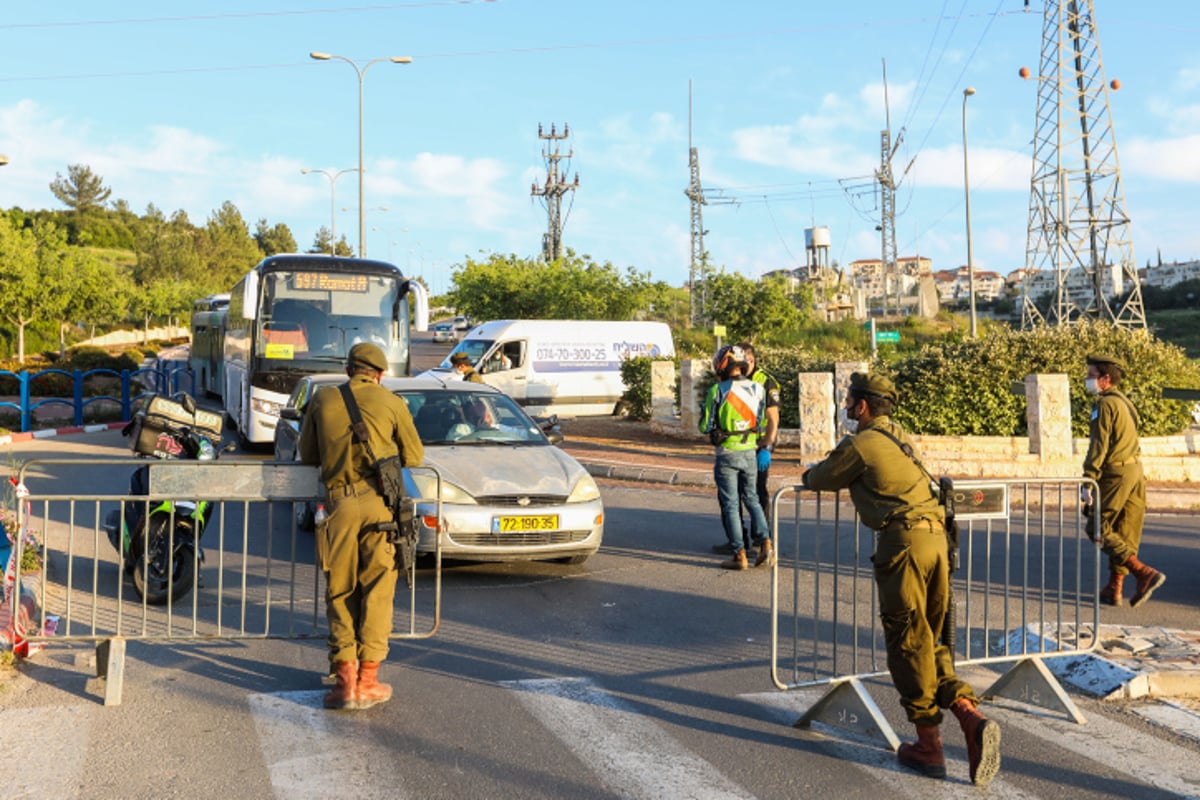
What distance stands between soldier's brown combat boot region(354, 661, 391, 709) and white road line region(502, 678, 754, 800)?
691 mm

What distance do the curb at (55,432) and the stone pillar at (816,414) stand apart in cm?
1201

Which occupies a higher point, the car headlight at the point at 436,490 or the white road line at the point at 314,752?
the car headlight at the point at 436,490

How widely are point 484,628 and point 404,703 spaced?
161 centimetres

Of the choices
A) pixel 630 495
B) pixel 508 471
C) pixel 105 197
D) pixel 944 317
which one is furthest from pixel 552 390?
pixel 105 197

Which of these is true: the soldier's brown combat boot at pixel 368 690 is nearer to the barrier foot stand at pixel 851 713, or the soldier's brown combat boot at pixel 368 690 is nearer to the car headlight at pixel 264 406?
the barrier foot stand at pixel 851 713

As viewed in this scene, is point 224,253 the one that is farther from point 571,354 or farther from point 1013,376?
point 1013,376

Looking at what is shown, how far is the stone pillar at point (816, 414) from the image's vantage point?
16.4m

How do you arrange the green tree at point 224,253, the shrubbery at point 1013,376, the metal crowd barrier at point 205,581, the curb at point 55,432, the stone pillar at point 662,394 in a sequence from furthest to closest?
the green tree at point 224,253, the stone pillar at point 662,394, the curb at point 55,432, the shrubbery at point 1013,376, the metal crowd barrier at point 205,581

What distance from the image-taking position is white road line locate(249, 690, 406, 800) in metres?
4.54

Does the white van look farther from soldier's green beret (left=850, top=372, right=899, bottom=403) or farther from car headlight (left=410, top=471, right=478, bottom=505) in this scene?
soldier's green beret (left=850, top=372, right=899, bottom=403)

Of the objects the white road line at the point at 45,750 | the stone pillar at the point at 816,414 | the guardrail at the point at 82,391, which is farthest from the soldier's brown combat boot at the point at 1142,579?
the guardrail at the point at 82,391

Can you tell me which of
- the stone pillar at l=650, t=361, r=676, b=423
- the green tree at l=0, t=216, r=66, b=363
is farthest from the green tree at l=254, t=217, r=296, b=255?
the stone pillar at l=650, t=361, r=676, b=423

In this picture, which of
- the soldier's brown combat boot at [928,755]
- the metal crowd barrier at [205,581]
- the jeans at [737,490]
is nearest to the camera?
the soldier's brown combat boot at [928,755]

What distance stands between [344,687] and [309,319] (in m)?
13.6
